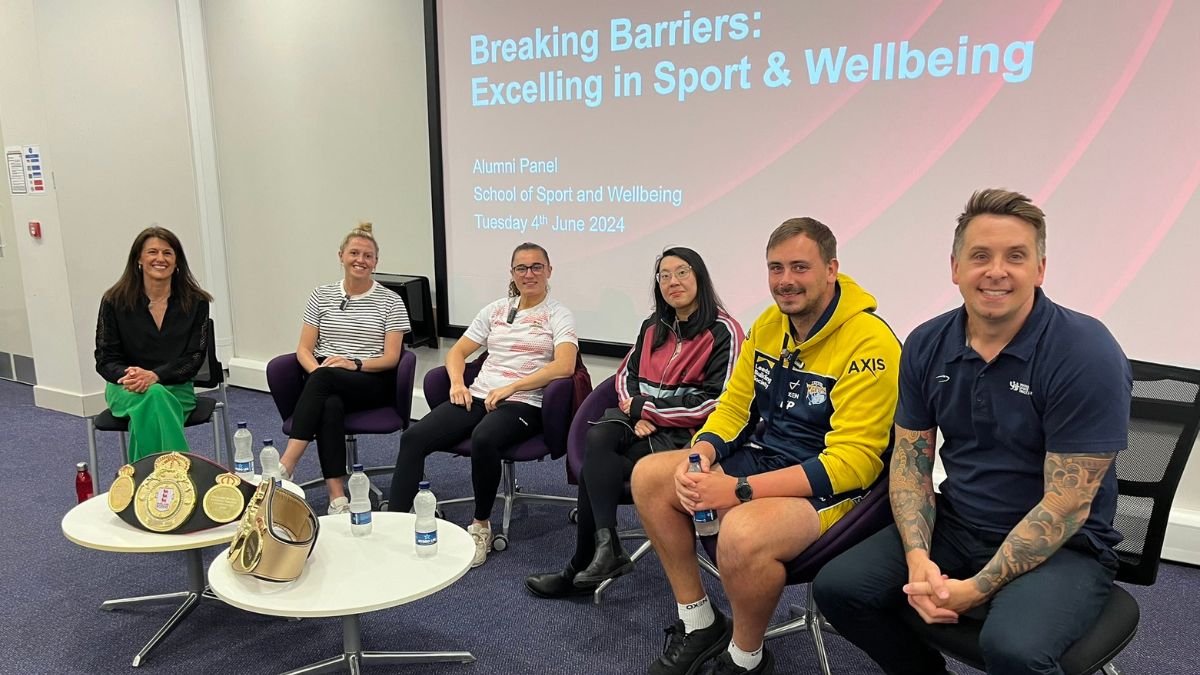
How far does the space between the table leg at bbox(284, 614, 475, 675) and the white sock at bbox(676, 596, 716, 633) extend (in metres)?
→ 0.64

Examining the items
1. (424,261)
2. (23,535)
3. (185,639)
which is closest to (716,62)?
(424,261)

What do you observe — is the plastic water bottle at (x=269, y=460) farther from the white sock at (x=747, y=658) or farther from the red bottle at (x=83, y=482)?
the white sock at (x=747, y=658)

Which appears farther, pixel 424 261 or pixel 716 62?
pixel 424 261

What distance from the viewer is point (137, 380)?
334 cm

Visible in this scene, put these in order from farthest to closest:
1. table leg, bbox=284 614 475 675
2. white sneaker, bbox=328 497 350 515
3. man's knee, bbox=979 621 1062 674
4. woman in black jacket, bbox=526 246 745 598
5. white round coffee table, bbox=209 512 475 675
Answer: white sneaker, bbox=328 497 350 515, woman in black jacket, bbox=526 246 745 598, table leg, bbox=284 614 475 675, white round coffee table, bbox=209 512 475 675, man's knee, bbox=979 621 1062 674

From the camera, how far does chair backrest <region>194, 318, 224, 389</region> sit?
3586mm

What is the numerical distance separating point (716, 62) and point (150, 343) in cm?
272

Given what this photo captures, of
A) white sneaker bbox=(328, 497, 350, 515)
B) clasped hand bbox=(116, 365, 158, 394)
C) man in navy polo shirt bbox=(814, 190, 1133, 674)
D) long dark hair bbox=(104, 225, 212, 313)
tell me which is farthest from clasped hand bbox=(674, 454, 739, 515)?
long dark hair bbox=(104, 225, 212, 313)

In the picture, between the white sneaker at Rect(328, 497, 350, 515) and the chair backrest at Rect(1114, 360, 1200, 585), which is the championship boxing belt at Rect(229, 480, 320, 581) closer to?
the white sneaker at Rect(328, 497, 350, 515)

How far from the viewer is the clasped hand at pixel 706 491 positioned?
2.17 m

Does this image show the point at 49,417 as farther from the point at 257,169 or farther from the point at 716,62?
the point at 716,62

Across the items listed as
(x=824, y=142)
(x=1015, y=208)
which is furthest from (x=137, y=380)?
(x=1015, y=208)

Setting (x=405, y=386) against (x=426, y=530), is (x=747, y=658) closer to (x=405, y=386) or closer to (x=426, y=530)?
(x=426, y=530)

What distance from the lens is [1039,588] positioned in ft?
5.39
